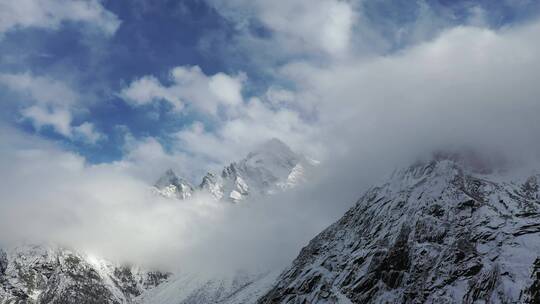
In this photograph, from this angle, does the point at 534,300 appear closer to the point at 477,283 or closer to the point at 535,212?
the point at 477,283

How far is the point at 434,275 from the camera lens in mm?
197000

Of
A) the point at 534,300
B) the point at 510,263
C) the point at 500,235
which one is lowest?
the point at 534,300

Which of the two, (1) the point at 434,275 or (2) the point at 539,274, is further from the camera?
(1) the point at 434,275

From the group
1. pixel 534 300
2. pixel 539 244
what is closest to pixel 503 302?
pixel 534 300

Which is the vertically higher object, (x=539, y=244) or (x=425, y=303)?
(x=539, y=244)

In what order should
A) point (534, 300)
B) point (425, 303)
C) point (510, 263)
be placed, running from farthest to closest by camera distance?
point (425, 303)
point (510, 263)
point (534, 300)

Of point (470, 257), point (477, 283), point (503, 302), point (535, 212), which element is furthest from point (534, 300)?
point (535, 212)

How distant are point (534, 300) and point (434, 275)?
4436 cm

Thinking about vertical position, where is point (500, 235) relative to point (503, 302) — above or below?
above

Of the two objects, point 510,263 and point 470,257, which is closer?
point 510,263

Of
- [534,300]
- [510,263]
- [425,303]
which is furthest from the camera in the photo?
[425,303]

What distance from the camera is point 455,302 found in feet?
588

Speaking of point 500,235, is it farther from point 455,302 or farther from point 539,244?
point 455,302

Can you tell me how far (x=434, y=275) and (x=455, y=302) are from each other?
1862 cm
